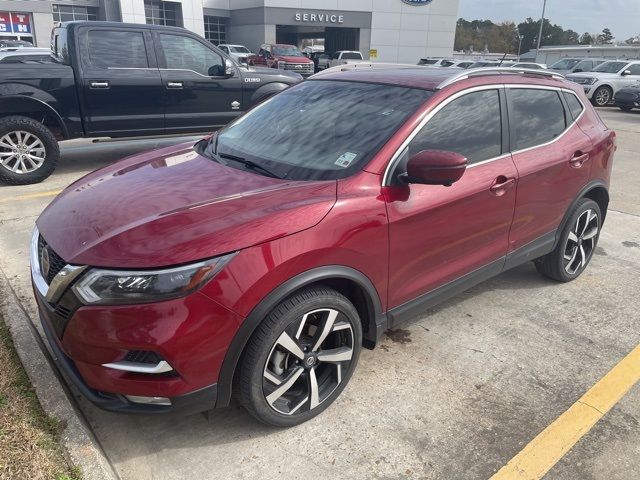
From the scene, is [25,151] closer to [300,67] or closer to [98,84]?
[98,84]

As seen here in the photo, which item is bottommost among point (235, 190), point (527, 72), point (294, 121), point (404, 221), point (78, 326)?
point (78, 326)

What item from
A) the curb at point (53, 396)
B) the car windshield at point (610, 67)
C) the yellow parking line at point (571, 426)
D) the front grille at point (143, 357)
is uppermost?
the car windshield at point (610, 67)

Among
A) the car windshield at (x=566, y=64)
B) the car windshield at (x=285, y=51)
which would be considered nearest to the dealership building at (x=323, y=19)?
the car windshield at (x=285, y=51)

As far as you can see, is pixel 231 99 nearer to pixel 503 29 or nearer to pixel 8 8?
pixel 8 8

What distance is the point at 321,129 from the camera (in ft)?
10.3

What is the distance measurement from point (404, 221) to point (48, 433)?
2.01m

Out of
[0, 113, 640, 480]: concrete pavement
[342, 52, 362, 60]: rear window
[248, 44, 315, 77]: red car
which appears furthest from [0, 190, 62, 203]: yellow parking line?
[342, 52, 362, 60]: rear window

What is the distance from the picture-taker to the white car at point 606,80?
61.7 feet

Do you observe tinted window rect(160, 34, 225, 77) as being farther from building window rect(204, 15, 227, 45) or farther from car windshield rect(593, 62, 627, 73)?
building window rect(204, 15, 227, 45)

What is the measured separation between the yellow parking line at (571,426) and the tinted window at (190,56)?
6.67m

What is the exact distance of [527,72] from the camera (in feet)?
12.5

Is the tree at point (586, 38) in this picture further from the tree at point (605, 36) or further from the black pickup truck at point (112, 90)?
the black pickup truck at point (112, 90)

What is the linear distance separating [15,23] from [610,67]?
38.6m

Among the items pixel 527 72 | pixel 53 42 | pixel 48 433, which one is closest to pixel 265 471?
pixel 48 433
